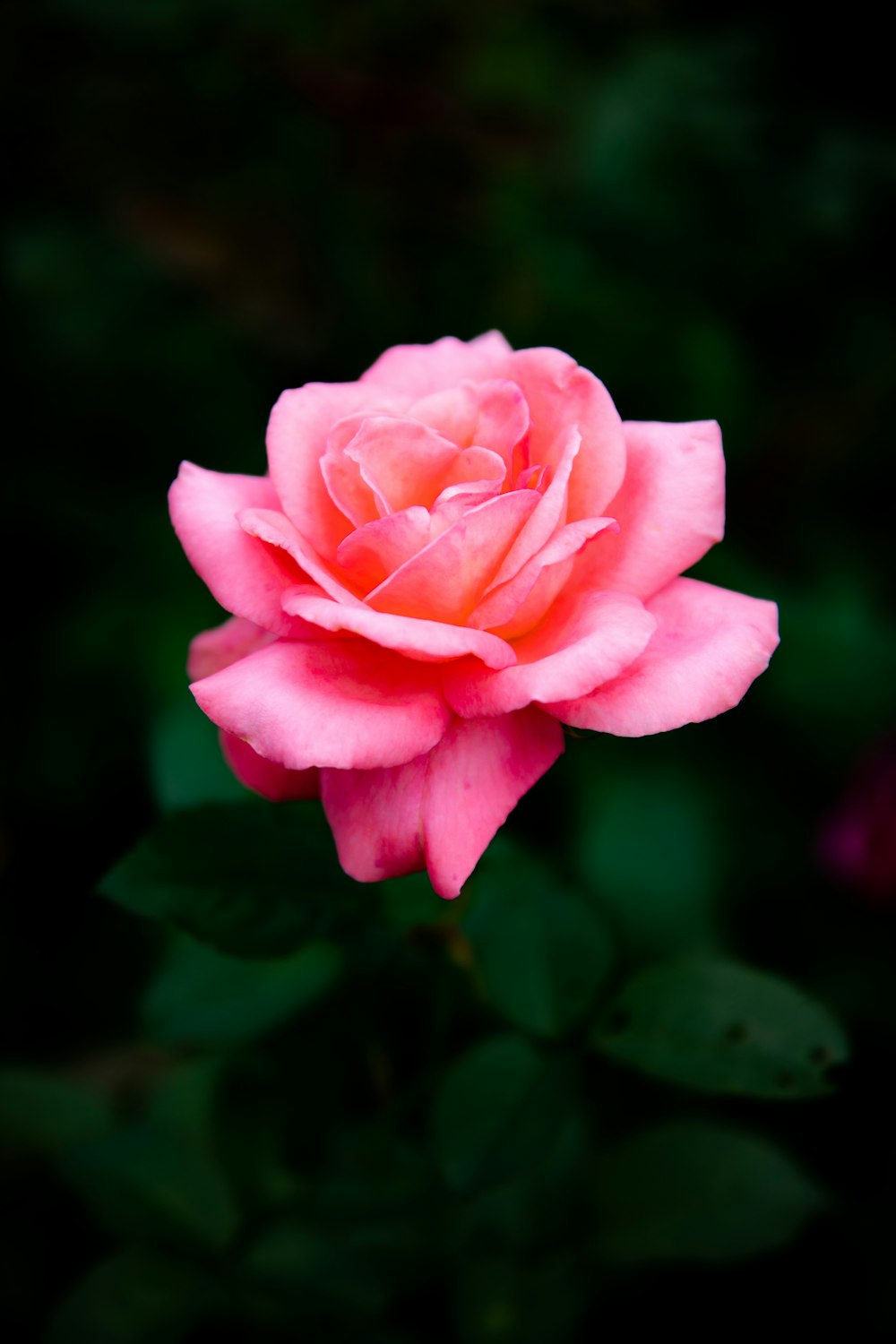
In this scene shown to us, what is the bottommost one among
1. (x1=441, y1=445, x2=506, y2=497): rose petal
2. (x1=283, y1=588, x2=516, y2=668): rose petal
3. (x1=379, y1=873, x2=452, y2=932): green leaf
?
(x1=379, y1=873, x2=452, y2=932): green leaf

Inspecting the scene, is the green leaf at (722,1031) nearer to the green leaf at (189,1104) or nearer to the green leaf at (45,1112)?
the green leaf at (189,1104)

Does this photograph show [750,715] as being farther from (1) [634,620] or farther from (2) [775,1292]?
(1) [634,620]

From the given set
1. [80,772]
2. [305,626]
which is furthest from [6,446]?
[305,626]

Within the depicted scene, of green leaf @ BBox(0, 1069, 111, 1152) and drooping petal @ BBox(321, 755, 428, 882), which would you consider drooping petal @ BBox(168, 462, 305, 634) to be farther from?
green leaf @ BBox(0, 1069, 111, 1152)


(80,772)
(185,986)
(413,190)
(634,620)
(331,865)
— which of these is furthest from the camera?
(413,190)

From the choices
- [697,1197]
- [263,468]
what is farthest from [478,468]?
[263,468]

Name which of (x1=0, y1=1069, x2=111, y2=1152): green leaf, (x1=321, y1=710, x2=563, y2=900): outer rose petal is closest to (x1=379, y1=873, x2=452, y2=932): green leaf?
(x1=321, y1=710, x2=563, y2=900): outer rose petal

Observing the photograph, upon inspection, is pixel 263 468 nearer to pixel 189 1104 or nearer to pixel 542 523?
pixel 189 1104
